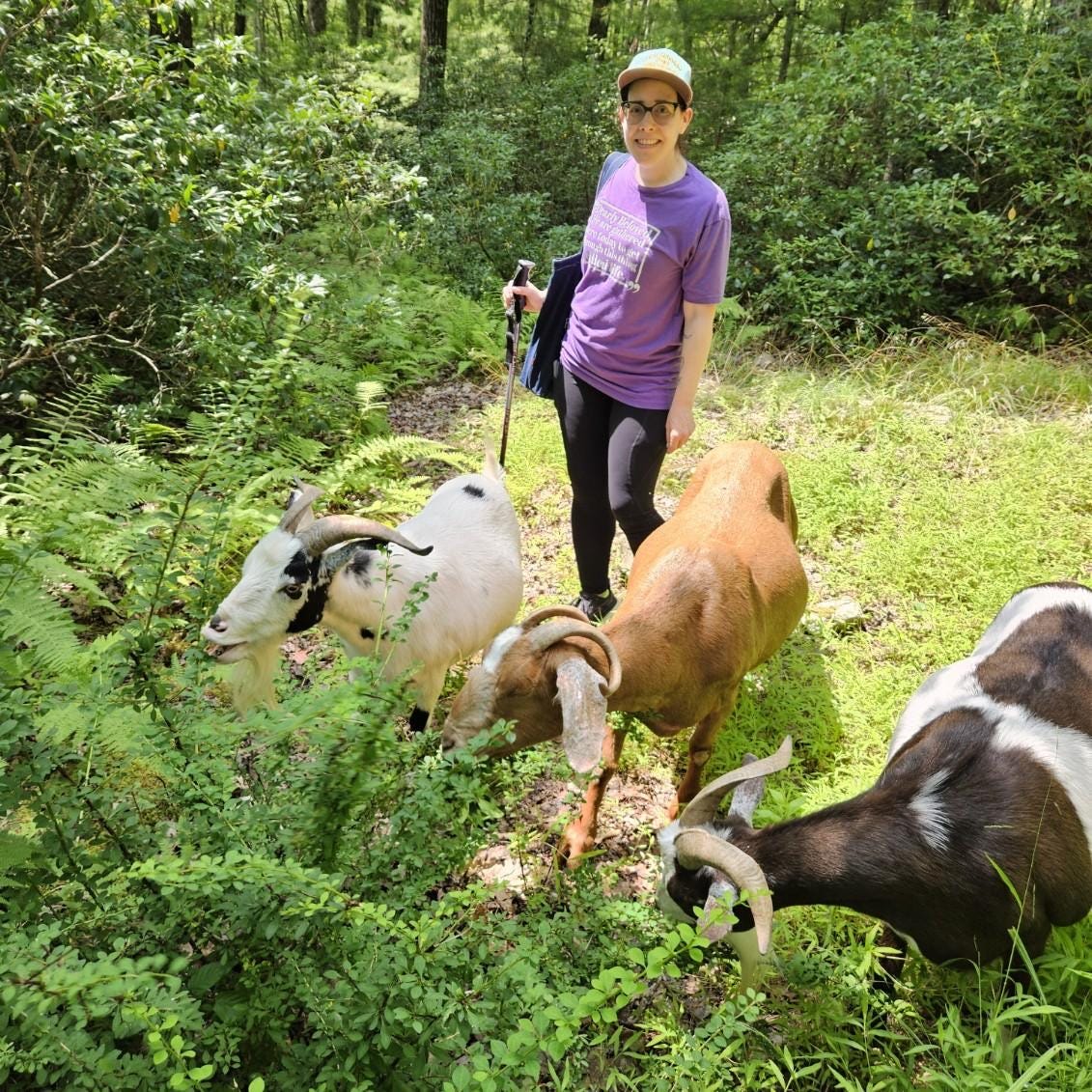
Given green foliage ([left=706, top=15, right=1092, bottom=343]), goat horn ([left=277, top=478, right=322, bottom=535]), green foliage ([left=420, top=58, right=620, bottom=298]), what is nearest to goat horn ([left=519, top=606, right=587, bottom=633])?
goat horn ([left=277, top=478, right=322, bottom=535])

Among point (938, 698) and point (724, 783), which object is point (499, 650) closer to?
point (724, 783)

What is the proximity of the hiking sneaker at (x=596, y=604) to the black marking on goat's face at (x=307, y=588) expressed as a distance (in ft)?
5.41

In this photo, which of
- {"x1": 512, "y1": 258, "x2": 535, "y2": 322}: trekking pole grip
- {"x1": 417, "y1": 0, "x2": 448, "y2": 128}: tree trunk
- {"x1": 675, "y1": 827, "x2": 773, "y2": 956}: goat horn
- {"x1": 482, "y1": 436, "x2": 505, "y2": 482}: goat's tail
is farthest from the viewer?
{"x1": 417, "y1": 0, "x2": 448, "y2": 128}: tree trunk

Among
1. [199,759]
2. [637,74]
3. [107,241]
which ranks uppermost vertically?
[637,74]

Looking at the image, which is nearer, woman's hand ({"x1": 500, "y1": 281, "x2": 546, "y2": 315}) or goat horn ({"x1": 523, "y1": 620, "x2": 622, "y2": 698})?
goat horn ({"x1": 523, "y1": 620, "x2": 622, "y2": 698})

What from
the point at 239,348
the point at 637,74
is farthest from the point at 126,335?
the point at 637,74

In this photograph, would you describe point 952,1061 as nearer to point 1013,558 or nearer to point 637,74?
point 1013,558

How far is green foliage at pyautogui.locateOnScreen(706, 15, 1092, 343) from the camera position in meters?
7.23

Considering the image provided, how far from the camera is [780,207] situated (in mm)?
8461

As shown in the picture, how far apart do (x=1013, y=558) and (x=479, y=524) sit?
128 inches

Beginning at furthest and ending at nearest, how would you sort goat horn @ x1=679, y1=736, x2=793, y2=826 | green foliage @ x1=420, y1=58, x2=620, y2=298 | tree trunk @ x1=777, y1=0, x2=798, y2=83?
1. tree trunk @ x1=777, y1=0, x2=798, y2=83
2. green foliage @ x1=420, y1=58, x2=620, y2=298
3. goat horn @ x1=679, y1=736, x2=793, y2=826

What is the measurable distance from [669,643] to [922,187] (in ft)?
21.9

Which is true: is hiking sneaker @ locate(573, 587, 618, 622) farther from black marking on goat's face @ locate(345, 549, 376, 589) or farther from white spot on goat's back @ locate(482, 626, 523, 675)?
white spot on goat's back @ locate(482, 626, 523, 675)

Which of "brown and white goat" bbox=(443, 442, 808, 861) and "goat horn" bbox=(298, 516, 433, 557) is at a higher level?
"goat horn" bbox=(298, 516, 433, 557)
